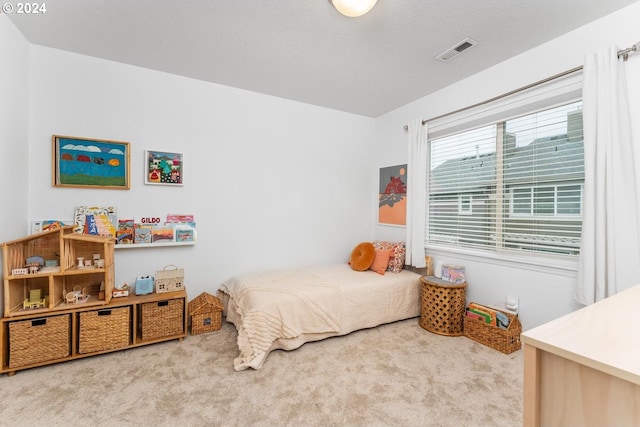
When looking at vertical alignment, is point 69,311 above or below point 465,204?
below

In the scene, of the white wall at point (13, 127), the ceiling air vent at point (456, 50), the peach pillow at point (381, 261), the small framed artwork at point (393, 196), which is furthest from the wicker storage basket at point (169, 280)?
the ceiling air vent at point (456, 50)

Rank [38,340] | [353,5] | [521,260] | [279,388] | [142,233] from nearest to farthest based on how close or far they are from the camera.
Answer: [353,5], [279,388], [38,340], [521,260], [142,233]

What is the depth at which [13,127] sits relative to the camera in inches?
79.4

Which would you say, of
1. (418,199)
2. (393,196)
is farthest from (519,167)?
(393,196)

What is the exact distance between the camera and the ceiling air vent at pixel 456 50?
84.6 inches

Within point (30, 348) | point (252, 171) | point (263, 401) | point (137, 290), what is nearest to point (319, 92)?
point (252, 171)

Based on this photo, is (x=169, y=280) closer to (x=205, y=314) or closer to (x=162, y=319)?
(x=162, y=319)

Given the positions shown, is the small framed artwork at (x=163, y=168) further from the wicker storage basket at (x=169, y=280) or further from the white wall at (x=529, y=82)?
the white wall at (x=529, y=82)

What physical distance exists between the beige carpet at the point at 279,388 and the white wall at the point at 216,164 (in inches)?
35.3

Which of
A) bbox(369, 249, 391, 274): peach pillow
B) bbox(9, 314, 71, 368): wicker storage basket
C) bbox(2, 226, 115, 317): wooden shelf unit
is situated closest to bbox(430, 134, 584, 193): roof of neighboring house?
bbox(369, 249, 391, 274): peach pillow

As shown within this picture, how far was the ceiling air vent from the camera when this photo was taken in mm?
2148

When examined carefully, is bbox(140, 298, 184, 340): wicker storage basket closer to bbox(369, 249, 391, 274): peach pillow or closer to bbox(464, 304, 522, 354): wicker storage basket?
bbox(369, 249, 391, 274): peach pillow

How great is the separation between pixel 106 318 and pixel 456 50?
345 cm

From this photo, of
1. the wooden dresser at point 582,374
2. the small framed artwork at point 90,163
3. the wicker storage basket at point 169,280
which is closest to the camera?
the wooden dresser at point 582,374
